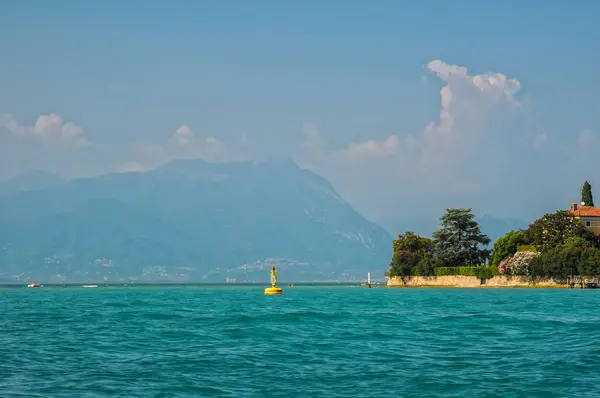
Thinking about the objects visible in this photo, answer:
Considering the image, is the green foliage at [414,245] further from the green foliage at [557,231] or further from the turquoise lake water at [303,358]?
the turquoise lake water at [303,358]

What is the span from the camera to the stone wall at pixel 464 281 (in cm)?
14771

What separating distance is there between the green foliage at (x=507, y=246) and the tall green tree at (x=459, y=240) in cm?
842

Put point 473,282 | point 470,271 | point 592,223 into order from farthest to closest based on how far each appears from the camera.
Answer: point 592,223 → point 470,271 → point 473,282

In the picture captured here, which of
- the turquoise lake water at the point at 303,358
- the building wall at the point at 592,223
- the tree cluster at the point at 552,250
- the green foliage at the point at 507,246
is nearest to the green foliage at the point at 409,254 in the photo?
the green foliage at the point at 507,246

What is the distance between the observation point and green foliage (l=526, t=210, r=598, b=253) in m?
152

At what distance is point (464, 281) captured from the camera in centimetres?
16188

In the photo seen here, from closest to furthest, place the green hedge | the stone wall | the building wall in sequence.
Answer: the stone wall < the green hedge < the building wall

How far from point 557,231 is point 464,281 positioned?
755 inches

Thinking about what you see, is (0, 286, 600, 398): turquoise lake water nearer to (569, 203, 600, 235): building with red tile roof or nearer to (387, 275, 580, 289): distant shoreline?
(387, 275, 580, 289): distant shoreline

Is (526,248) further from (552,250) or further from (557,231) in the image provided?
(552,250)

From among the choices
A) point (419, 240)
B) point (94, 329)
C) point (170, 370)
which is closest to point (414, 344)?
point (170, 370)

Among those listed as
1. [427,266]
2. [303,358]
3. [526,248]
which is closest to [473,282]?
[526,248]

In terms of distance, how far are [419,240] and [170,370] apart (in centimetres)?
15910

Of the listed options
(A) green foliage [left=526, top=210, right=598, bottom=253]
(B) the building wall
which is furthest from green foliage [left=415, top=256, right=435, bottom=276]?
(B) the building wall
